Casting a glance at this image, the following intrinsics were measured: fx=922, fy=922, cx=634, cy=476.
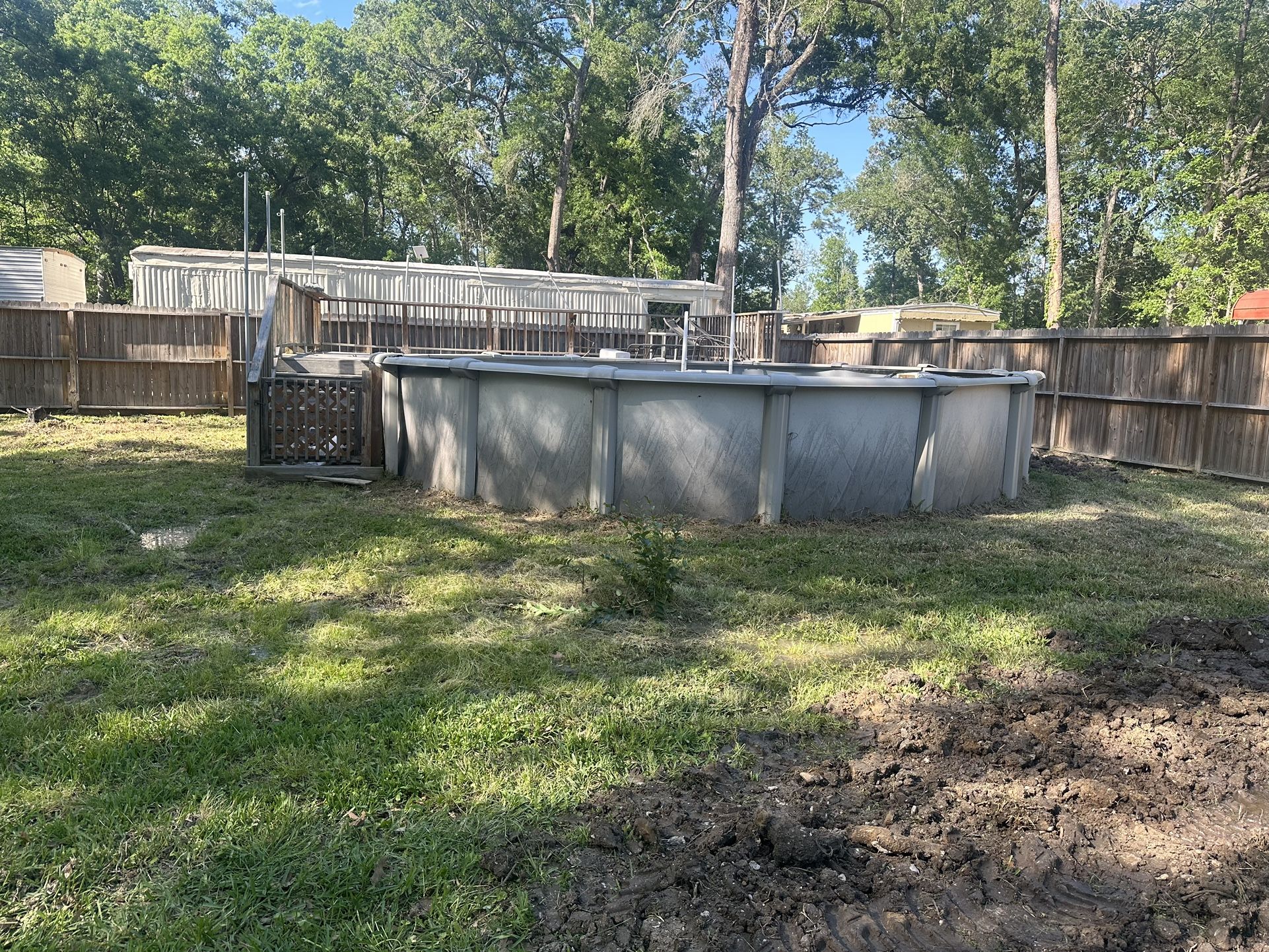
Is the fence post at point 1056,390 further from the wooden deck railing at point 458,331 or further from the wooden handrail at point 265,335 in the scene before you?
the wooden handrail at point 265,335

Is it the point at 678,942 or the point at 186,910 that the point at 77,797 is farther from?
the point at 678,942

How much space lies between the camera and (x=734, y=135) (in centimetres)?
2366

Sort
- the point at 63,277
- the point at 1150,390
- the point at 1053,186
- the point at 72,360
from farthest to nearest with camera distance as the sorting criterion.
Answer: the point at 1053,186 → the point at 63,277 → the point at 72,360 → the point at 1150,390

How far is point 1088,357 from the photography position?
12.0 meters

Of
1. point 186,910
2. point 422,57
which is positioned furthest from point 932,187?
point 186,910

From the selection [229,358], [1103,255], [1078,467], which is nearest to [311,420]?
[229,358]

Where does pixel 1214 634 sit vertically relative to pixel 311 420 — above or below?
below

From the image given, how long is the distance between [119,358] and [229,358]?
1682 mm

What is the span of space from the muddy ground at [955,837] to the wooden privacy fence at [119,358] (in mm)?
13103

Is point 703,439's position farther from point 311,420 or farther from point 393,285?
point 393,285

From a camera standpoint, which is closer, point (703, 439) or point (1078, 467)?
point (703, 439)

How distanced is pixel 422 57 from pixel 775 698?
3696 centimetres

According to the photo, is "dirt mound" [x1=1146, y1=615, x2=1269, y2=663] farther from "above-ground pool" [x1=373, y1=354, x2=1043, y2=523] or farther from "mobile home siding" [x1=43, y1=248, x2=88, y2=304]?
"mobile home siding" [x1=43, y1=248, x2=88, y2=304]

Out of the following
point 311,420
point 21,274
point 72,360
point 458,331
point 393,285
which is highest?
point 393,285
